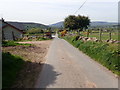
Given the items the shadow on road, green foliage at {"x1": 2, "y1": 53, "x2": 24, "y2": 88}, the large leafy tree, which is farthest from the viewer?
the large leafy tree

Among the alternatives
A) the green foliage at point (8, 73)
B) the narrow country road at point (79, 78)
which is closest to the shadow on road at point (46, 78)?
the narrow country road at point (79, 78)

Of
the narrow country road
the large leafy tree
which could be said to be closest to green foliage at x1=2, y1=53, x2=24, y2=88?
the narrow country road

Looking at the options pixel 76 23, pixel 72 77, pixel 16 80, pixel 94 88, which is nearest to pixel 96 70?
pixel 72 77

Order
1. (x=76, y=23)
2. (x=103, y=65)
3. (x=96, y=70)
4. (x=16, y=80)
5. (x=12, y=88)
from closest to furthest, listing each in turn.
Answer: (x=12, y=88) → (x=16, y=80) → (x=96, y=70) → (x=103, y=65) → (x=76, y=23)

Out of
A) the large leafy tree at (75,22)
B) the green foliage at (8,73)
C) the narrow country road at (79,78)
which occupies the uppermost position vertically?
the large leafy tree at (75,22)

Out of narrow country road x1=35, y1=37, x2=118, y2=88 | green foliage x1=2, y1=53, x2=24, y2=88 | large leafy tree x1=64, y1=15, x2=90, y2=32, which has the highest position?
large leafy tree x1=64, y1=15, x2=90, y2=32

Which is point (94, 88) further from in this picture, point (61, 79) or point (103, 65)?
point (103, 65)

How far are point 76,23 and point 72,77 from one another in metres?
55.5

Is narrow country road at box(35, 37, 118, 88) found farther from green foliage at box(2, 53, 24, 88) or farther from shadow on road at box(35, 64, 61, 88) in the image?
green foliage at box(2, 53, 24, 88)

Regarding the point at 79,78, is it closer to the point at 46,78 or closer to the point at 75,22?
the point at 46,78

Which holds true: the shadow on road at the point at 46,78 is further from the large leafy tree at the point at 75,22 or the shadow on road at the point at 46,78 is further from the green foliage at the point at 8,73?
the large leafy tree at the point at 75,22

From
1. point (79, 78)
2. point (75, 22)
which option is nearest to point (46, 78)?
point (79, 78)

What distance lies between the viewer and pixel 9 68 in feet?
31.2

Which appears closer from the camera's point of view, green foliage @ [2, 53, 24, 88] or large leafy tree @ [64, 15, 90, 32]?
green foliage @ [2, 53, 24, 88]
